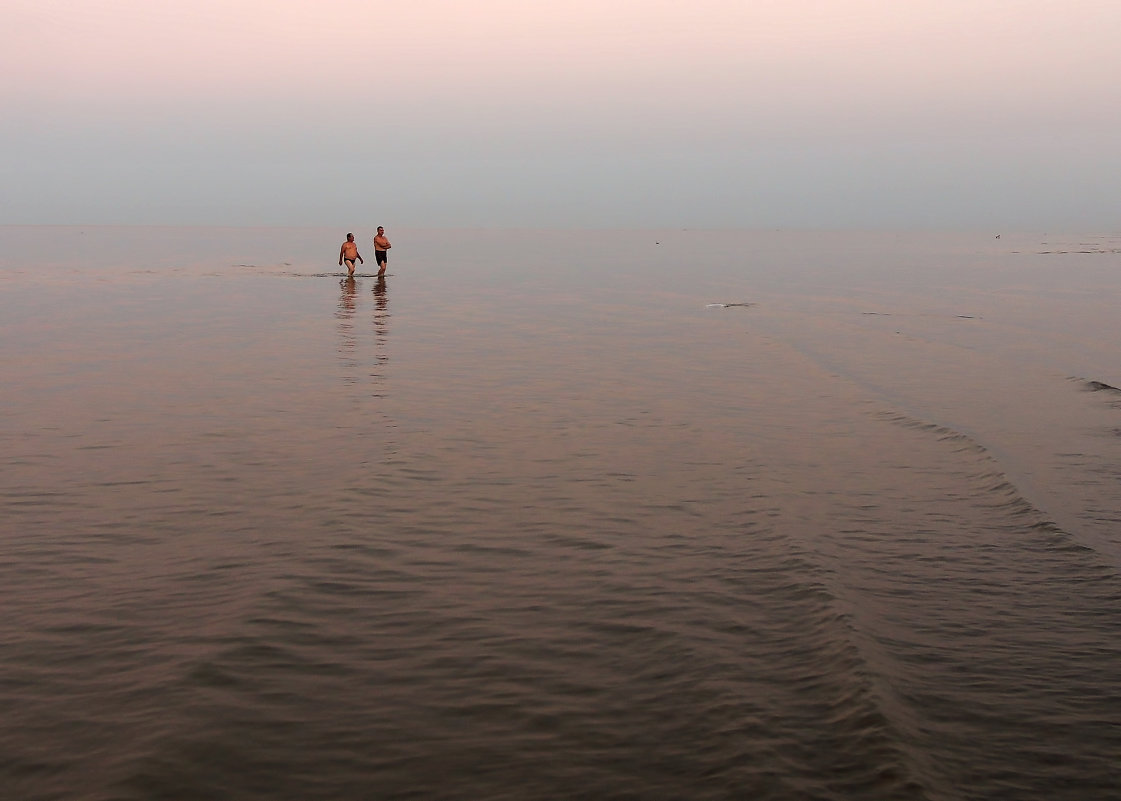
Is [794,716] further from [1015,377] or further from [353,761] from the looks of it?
[1015,377]

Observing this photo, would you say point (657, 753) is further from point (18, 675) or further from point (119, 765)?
point (18, 675)

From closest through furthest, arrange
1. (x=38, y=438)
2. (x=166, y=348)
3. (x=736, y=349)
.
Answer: (x=38, y=438), (x=166, y=348), (x=736, y=349)

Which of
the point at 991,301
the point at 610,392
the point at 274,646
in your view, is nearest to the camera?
the point at 274,646

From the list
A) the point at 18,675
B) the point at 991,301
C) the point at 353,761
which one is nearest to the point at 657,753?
the point at 353,761

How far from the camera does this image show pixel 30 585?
32.4 ft

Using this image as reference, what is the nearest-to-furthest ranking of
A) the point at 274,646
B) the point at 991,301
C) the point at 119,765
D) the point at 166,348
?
the point at 119,765
the point at 274,646
the point at 166,348
the point at 991,301

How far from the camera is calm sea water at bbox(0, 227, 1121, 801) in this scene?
275 inches

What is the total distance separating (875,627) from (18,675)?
23.2ft

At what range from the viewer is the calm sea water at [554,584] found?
6.98 meters

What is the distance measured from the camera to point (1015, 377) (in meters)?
25.2

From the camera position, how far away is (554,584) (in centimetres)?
1027

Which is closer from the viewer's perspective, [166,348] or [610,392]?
[610,392]

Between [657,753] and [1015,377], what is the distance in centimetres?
2118

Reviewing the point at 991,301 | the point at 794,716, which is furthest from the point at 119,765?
the point at 991,301
